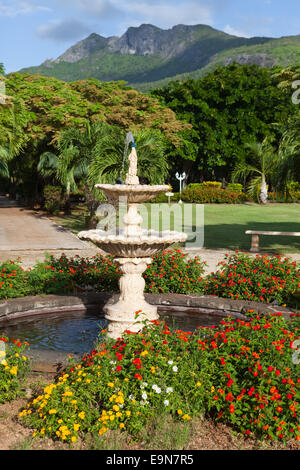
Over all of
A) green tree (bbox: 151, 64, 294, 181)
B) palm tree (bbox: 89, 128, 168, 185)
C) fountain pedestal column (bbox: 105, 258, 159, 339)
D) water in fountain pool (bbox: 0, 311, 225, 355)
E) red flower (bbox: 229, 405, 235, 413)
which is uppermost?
green tree (bbox: 151, 64, 294, 181)

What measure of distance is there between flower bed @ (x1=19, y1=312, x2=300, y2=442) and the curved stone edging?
112 inches

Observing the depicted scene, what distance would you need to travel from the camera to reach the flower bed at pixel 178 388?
444 centimetres

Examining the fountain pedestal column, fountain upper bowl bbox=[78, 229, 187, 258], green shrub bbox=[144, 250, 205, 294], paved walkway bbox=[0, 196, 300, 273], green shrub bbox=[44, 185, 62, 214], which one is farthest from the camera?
green shrub bbox=[44, 185, 62, 214]

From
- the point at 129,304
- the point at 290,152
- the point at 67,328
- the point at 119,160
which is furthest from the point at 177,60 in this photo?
the point at 129,304

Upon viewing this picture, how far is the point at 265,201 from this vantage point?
130 ft

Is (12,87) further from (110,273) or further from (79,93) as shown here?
(110,273)

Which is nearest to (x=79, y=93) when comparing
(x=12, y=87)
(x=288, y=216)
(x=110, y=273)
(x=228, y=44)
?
(x=12, y=87)

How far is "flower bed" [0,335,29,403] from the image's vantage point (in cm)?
Result: 509

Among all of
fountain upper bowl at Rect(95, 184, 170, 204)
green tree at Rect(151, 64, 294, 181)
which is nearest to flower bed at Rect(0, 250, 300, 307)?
fountain upper bowl at Rect(95, 184, 170, 204)

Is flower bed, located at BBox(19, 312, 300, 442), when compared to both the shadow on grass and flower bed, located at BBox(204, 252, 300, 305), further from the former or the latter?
the shadow on grass

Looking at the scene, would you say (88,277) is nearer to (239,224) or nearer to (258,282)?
(258,282)

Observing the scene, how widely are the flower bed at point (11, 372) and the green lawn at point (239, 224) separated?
1267 cm

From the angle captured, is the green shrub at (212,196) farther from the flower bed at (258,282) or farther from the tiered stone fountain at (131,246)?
the tiered stone fountain at (131,246)

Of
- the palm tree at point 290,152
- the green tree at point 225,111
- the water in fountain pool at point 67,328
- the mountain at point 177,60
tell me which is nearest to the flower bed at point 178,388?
the water in fountain pool at point 67,328
